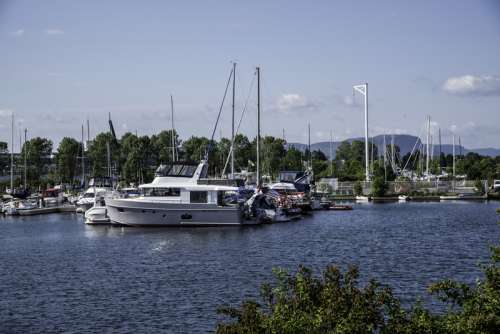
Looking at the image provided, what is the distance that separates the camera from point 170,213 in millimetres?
67562

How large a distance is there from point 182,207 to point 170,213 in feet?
4.33

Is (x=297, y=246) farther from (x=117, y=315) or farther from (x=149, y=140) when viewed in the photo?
(x=149, y=140)

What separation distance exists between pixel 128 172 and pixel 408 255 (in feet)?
403

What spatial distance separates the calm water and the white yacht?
5.26 feet

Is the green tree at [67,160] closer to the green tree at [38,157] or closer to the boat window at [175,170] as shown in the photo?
the green tree at [38,157]

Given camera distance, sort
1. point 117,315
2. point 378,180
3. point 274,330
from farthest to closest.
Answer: point 378,180 < point 117,315 < point 274,330

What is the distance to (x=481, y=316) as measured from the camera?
15234 millimetres

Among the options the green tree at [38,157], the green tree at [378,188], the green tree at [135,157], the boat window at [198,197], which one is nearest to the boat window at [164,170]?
the boat window at [198,197]

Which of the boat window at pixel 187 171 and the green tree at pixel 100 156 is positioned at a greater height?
the green tree at pixel 100 156

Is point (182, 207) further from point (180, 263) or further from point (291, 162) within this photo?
point (291, 162)

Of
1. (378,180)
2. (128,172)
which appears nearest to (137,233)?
(378,180)

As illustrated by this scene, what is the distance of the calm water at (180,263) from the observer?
29.7m

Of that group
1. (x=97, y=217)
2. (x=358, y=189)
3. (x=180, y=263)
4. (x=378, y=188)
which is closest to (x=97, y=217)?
(x=97, y=217)

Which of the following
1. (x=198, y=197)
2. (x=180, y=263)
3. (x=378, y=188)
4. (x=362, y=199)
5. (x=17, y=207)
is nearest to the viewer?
(x=180, y=263)
